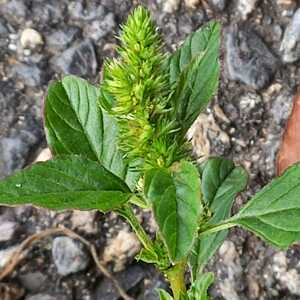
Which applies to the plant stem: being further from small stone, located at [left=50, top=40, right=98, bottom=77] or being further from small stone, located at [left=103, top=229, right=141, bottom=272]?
small stone, located at [left=50, top=40, right=98, bottom=77]

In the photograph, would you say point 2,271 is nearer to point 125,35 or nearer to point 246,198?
point 246,198

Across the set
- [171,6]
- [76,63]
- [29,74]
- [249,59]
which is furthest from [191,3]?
[29,74]

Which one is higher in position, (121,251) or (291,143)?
(291,143)

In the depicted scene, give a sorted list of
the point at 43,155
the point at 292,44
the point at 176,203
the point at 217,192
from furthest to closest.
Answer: the point at 292,44, the point at 43,155, the point at 217,192, the point at 176,203

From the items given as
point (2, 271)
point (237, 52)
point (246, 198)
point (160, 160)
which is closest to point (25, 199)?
point (160, 160)

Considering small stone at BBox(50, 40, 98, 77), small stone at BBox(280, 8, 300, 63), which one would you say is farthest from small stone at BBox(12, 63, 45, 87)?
small stone at BBox(280, 8, 300, 63)

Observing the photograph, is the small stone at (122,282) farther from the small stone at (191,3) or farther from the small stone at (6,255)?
the small stone at (191,3)

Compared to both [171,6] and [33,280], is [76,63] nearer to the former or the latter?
[171,6]
